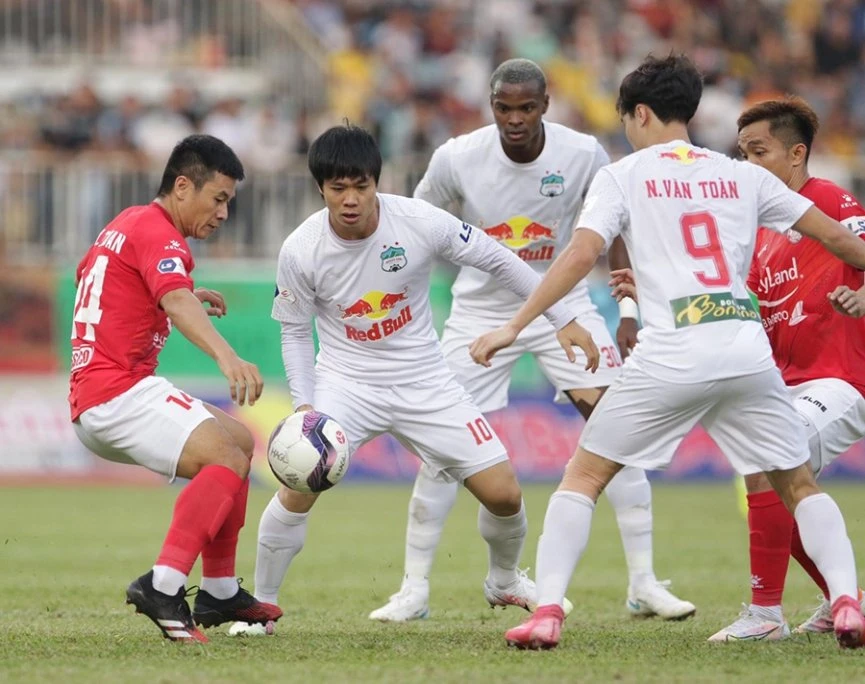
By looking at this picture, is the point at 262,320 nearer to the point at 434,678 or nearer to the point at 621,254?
the point at 621,254

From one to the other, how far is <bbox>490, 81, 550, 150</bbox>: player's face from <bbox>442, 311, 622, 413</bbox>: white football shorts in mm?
1078

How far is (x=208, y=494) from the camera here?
6691mm

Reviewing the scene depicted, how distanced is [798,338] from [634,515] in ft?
5.69

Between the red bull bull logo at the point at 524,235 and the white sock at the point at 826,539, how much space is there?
2.79 m

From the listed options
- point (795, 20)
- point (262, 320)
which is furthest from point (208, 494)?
point (795, 20)

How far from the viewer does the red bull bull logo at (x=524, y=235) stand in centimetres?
881

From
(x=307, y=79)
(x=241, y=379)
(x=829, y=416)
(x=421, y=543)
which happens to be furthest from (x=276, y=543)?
(x=307, y=79)

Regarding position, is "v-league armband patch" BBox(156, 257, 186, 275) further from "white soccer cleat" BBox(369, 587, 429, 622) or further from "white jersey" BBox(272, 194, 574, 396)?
"white soccer cleat" BBox(369, 587, 429, 622)

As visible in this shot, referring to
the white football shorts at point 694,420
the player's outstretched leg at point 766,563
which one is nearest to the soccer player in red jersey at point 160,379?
the white football shorts at point 694,420

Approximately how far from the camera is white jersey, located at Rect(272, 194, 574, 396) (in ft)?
24.1

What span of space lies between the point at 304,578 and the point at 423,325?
3022 millimetres

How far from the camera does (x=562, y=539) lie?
6500mm

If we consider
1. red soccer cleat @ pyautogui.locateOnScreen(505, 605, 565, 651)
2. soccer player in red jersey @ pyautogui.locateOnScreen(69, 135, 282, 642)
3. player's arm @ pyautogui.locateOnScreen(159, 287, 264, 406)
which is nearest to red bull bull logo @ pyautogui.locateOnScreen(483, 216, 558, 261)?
soccer player in red jersey @ pyautogui.locateOnScreen(69, 135, 282, 642)

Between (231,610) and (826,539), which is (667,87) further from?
(231,610)
